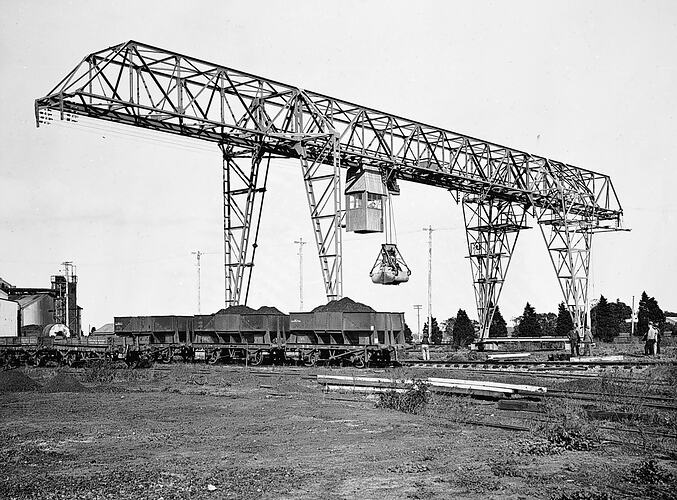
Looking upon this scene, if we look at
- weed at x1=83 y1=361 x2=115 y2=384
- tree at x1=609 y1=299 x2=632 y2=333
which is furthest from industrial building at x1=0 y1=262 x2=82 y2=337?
tree at x1=609 y1=299 x2=632 y2=333

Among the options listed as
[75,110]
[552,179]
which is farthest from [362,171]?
[552,179]

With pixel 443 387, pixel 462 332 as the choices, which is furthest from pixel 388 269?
pixel 462 332

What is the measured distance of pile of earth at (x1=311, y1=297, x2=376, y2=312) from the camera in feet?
81.4

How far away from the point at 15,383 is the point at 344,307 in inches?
433

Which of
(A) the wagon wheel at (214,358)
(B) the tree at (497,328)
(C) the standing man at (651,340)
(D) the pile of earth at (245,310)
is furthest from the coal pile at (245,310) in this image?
(B) the tree at (497,328)

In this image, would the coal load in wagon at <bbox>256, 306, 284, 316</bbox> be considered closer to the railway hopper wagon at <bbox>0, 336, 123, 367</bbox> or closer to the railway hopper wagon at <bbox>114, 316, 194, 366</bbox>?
the railway hopper wagon at <bbox>114, 316, 194, 366</bbox>

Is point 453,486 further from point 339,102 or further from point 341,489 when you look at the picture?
point 339,102

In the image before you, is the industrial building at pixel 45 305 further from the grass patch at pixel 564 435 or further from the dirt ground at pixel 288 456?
the grass patch at pixel 564 435

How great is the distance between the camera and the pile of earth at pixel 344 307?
24812 mm

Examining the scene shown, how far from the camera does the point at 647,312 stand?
A: 6725cm

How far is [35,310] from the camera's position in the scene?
58.6 m

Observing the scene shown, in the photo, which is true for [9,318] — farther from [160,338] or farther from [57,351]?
[160,338]

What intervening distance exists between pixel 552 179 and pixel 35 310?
140ft

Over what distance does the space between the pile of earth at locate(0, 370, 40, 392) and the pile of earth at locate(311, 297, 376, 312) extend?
9.94 meters
